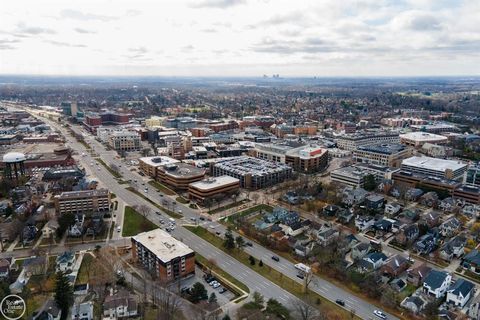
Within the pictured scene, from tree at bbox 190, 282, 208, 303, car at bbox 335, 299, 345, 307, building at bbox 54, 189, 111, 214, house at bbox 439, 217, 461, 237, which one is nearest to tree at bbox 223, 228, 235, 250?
tree at bbox 190, 282, 208, 303

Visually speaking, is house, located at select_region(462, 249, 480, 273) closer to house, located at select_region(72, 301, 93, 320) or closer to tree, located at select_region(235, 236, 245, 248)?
tree, located at select_region(235, 236, 245, 248)

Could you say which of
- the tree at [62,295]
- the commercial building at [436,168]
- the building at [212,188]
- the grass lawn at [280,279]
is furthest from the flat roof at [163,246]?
the commercial building at [436,168]

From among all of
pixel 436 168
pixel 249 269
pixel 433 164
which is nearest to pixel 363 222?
pixel 249 269

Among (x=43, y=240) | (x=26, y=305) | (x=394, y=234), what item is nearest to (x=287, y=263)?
(x=394, y=234)

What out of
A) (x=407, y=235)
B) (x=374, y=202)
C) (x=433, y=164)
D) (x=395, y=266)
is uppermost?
(x=433, y=164)

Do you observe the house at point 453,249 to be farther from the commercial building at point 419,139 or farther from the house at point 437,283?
the commercial building at point 419,139

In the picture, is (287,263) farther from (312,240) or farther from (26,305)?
(26,305)

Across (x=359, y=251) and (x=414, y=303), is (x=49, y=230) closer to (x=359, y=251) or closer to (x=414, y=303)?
(x=359, y=251)
